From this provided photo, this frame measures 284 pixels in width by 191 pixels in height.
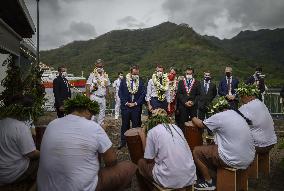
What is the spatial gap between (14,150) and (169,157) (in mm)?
2091

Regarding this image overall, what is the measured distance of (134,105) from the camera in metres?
11.3

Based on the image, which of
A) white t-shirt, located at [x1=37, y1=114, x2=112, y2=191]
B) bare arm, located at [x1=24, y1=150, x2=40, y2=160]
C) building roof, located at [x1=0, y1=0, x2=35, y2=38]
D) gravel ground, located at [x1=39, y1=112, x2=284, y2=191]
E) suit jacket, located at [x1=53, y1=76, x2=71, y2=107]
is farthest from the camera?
suit jacket, located at [x1=53, y1=76, x2=71, y2=107]

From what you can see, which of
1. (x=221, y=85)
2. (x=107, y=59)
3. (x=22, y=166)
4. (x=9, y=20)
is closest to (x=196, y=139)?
(x=22, y=166)

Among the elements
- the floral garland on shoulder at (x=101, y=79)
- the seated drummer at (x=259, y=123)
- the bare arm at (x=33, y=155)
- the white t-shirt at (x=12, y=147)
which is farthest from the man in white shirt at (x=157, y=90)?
the white t-shirt at (x=12, y=147)

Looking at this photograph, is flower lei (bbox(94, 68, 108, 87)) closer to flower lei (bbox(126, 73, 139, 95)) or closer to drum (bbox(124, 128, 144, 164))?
flower lei (bbox(126, 73, 139, 95))

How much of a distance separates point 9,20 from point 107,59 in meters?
112

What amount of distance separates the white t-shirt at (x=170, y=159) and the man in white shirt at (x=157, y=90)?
5721 millimetres

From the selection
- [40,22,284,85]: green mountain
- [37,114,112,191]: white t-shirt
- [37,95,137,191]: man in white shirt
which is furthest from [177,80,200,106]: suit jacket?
[40,22,284,85]: green mountain

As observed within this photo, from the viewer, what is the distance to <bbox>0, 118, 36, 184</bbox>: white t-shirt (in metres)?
5.54

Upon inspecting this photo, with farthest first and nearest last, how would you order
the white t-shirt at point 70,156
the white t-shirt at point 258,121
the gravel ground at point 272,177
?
the white t-shirt at point 258,121 < the gravel ground at point 272,177 < the white t-shirt at point 70,156

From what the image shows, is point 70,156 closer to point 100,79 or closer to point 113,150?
point 113,150

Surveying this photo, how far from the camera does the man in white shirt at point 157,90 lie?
38.2 feet

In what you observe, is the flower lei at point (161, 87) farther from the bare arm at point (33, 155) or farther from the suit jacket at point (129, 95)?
the bare arm at point (33, 155)

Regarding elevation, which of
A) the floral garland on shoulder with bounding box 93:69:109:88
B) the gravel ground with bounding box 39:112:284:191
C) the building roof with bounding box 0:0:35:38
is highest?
the building roof with bounding box 0:0:35:38
